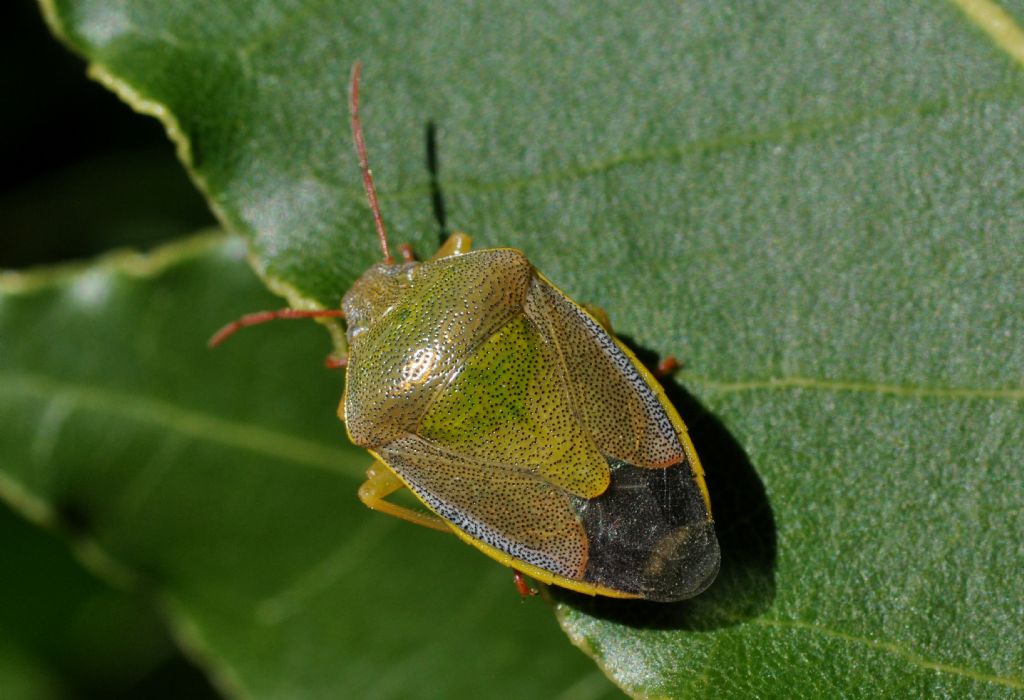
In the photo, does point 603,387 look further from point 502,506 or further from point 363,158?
point 363,158

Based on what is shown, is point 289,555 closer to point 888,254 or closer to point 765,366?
point 765,366

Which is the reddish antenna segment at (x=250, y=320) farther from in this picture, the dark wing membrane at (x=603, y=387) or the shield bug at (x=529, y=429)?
the dark wing membrane at (x=603, y=387)

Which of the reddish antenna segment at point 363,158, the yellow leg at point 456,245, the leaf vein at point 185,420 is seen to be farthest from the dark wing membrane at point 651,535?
the leaf vein at point 185,420

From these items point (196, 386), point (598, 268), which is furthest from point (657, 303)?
point (196, 386)

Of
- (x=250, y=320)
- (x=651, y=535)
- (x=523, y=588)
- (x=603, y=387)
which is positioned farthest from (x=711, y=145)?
(x=250, y=320)

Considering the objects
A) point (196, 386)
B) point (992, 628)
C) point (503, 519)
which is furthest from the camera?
point (196, 386)
